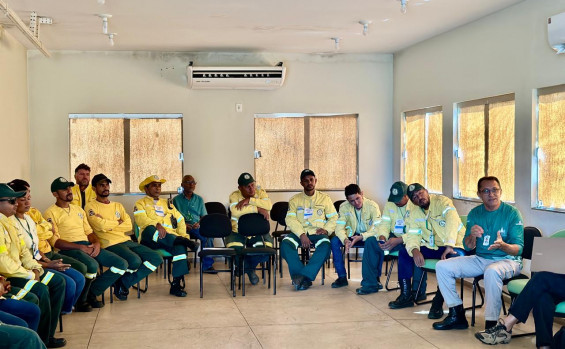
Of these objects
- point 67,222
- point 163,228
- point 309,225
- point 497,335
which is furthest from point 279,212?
Answer: point 497,335

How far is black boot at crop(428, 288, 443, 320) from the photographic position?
5.99m

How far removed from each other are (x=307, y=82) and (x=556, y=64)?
4.33m

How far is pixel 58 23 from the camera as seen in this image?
24.0 feet

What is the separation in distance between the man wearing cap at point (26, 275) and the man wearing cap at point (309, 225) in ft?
9.81

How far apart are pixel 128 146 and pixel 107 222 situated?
273cm

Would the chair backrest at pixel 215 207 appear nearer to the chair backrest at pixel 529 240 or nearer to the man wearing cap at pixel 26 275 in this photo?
the man wearing cap at pixel 26 275

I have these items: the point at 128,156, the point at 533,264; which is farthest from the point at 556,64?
the point at 128,156

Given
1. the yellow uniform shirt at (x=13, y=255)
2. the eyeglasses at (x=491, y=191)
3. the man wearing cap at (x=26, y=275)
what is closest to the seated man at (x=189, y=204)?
the man wearing cap at (x=26, y=275)

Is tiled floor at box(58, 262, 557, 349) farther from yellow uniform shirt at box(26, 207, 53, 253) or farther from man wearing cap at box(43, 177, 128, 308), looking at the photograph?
yellow uniform shirt at box(26, 207, 53, 253)

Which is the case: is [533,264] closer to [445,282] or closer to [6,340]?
[445,282]

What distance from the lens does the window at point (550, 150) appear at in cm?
607

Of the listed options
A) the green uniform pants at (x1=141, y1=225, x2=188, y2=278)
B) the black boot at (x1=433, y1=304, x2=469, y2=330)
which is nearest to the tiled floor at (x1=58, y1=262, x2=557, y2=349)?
the black boot at (x1=433, y1=304, x2=469, y2=330)

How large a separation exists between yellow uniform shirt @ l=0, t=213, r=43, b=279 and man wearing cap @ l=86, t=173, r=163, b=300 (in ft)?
5.87

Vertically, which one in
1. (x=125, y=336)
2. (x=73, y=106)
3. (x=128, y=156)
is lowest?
(x=125, y=336)
